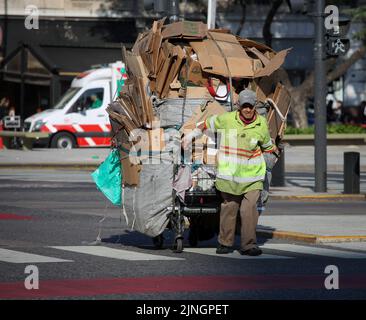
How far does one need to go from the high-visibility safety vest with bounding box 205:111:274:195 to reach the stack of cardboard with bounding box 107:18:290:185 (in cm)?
38

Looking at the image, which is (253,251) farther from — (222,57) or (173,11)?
(173,11)

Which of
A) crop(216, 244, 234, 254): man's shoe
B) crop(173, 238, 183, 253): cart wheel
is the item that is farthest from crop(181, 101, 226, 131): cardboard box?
crop(216, 244, 234, 254): man's shoe

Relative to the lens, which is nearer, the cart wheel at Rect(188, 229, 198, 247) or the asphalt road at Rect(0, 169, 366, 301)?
the asphalt road at Rect(0, 169, 366, 301)

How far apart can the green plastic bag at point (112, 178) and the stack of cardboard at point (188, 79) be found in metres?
0.29

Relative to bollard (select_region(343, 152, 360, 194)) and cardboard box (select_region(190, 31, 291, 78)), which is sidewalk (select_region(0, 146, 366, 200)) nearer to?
bollard (select_region(343, 152, 360, 194))

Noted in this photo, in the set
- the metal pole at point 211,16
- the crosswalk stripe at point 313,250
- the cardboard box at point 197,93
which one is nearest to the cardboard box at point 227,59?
the cardboard box at point 197,93

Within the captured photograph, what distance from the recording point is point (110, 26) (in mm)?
51688

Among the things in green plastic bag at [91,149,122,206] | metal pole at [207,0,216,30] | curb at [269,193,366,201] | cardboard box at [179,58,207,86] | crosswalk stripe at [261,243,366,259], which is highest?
metal pole at [207,0,216,30]

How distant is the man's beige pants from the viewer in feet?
43.1

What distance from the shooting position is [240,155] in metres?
13.1

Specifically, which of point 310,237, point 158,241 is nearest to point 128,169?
point 158,241

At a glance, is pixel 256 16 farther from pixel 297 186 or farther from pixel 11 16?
pixel 297 186

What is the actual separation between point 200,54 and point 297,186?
10.6 meters

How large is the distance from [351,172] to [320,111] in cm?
135
